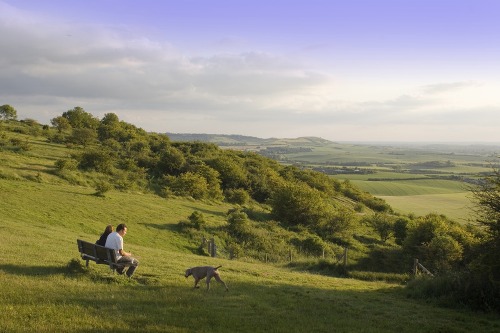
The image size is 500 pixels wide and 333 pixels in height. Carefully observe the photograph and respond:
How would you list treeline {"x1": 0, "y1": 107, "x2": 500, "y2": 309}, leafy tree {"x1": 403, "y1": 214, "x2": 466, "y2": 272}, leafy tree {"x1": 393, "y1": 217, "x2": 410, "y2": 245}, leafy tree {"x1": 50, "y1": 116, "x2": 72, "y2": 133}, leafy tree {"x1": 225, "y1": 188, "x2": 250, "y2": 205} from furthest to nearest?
leafy tree {"x1": 50, "y1": 116, "x2": 72, "y2": 133} < leafy tree {"x1": 225, "y1": 188, "x2": 250, "y2": 205} < leafy tree {"x1": 393, "y1": 217, "x2": 410, "y2": 245} < leafy tree {"x1": 403, "y1": 214, "x2": 466, "y2": 272} < treeline {"x1": 0, "y1": 107, "x2": 500, "y2": 309}

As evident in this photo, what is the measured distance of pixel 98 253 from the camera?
13.7m

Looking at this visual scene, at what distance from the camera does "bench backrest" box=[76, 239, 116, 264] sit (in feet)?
43.9

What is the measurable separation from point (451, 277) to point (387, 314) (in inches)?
178

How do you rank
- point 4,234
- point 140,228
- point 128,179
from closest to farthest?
point 4,234, point 140,228, point 128,179

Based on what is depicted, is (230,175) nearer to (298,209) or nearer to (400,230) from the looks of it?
(298,209)

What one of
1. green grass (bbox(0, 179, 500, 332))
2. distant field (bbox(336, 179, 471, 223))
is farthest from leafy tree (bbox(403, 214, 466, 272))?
distant field (bbox(336, 179, 471, 223))

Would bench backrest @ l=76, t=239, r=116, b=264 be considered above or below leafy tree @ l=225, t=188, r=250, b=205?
above

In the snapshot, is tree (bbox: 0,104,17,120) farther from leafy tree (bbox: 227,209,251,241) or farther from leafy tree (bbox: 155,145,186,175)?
leafy tree (bbox: 227,209,251,241)

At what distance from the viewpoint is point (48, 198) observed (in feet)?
108

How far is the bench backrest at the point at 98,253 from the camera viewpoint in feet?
43.9

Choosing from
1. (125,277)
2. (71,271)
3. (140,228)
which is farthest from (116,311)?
(140,228)

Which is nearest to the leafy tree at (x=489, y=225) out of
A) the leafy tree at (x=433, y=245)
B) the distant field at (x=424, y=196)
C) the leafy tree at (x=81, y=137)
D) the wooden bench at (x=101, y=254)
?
the wooden bench at (x=101, y=254)

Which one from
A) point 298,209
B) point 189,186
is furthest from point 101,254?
point 189,186

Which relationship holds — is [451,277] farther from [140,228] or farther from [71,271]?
[140,228]
